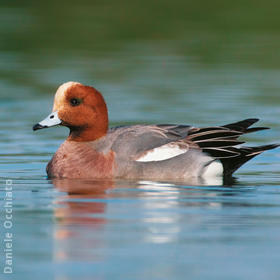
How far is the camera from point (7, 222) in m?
7.39

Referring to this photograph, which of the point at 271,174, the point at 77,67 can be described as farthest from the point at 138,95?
the point at 271,174

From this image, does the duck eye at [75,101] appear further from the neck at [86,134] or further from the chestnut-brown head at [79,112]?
the neck at [86,134]

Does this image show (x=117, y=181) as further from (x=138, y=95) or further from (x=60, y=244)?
(x=138, y=95)

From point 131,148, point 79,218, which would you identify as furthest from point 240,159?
point 79,218

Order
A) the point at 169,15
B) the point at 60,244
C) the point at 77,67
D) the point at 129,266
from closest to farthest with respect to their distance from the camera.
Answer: the point at 129,266
the point at 60,244
the point at 77,67
the point at 169,15

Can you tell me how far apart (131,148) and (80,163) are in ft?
1.64

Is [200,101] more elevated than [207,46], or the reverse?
[207,46]

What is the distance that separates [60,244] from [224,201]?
196 centimetres

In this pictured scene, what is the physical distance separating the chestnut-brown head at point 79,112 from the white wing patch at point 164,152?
62 cm

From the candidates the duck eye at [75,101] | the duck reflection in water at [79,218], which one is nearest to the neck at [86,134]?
the duck eye at [75,101]

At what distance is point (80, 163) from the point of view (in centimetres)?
960

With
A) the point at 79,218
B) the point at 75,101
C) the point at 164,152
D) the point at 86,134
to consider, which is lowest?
the point at 79,218

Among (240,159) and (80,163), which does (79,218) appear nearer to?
(80,163)

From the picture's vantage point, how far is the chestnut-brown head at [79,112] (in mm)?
9648
